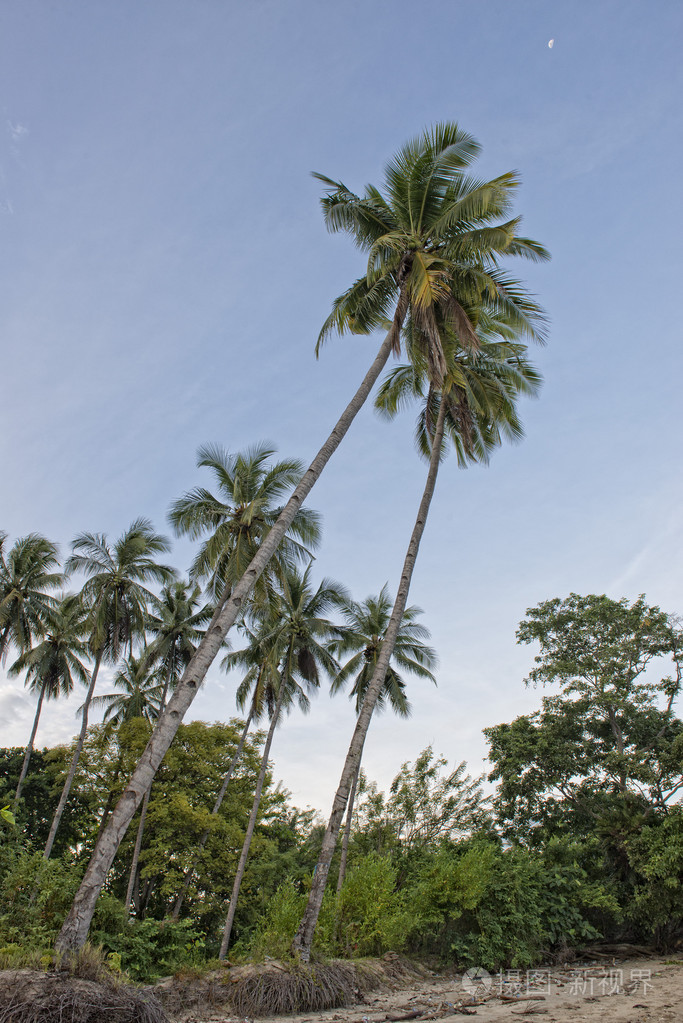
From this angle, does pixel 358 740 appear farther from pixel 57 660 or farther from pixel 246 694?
pixel 57 660

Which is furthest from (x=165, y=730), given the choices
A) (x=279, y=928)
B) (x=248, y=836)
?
(x=248, y=836)

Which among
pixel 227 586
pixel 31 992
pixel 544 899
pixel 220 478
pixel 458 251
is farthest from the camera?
pixel 220 478

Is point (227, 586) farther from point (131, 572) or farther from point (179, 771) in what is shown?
point (179, 771)

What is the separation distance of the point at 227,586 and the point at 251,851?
11.0m

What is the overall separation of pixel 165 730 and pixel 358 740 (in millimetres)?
4786

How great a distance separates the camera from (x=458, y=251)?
11.4m

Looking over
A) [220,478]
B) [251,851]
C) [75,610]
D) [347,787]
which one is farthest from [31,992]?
[75,610]

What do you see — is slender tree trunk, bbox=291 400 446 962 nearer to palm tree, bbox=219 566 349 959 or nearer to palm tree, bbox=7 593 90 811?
palm tree, bbox=219 566 349 959

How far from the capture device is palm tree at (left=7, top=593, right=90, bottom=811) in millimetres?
24734

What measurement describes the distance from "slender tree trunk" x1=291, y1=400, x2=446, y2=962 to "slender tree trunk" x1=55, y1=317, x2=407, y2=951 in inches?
148

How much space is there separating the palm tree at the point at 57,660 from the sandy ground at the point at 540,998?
1883 cm

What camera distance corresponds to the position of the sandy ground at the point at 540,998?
283 inches
